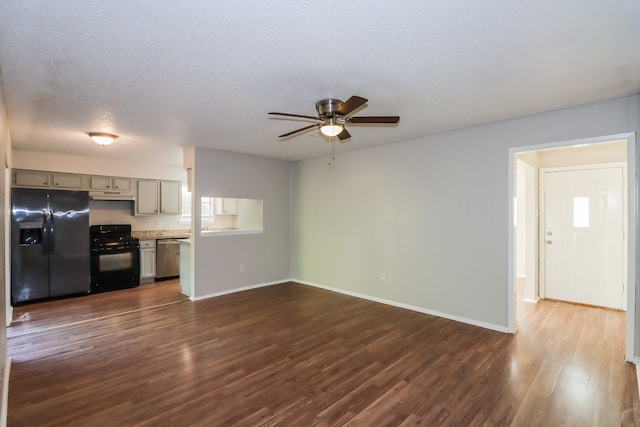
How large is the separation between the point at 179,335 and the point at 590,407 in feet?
12.8

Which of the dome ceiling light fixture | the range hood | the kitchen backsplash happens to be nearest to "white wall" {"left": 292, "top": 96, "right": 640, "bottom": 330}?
the dome ceiling light fixture

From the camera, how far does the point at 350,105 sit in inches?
98.7

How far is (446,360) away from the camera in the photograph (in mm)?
3016

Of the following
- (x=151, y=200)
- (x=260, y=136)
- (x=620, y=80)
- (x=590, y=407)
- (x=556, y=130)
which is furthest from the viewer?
(x=151, y=200)

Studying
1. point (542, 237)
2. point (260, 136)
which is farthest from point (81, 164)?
point (542, 237)

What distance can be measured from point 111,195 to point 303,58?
5.65 m

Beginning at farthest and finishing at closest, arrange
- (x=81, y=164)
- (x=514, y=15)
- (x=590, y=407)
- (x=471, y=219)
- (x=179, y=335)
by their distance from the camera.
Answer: (x=81, y=164) → (x=471, y=219) → (x=179, y=335) → (x=590, y=407) → (x=514, y=15)

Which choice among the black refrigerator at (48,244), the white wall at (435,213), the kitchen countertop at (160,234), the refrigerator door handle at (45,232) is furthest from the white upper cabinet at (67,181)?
the white wall at (435,213)

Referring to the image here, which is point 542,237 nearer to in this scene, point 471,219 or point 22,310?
point 471,219

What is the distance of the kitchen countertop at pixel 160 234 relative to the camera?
6.63 metres

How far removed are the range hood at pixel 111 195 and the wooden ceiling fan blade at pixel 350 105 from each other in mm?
5487

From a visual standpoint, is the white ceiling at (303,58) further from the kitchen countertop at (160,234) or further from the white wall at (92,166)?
the kitchen countertop at (160,234)

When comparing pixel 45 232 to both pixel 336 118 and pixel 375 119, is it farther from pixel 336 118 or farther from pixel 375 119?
pixel 375 119

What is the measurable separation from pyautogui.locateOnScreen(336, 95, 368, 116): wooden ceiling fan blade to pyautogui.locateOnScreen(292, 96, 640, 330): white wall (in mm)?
2198
